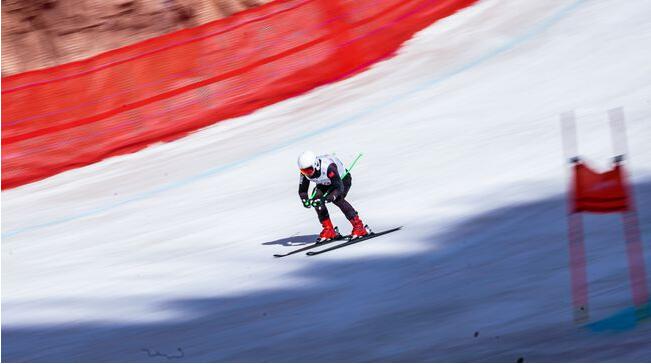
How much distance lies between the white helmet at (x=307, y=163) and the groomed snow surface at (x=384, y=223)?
0.89 meters

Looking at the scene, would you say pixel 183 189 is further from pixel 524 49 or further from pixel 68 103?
pixel 524 49

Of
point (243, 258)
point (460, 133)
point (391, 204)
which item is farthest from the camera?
point (460, 133)

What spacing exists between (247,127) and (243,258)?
599cm

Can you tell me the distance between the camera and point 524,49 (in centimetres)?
1692

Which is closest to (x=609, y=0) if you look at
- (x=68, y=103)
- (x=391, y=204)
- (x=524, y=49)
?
(x=524, y=49)

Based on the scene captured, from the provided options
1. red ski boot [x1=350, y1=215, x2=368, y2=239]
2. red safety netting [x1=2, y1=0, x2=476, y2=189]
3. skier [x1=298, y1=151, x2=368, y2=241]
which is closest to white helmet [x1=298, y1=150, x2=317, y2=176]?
skier [x1=298, y1=151, x2=368, y2=241]

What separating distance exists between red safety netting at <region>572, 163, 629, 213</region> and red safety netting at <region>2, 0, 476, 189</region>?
10419 millimetres

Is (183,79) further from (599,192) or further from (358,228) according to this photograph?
(599,192)

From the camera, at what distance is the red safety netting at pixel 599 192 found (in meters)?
7.63

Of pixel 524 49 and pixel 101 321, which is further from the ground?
pixel 524 49

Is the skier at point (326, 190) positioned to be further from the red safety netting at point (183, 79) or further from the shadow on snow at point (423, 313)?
the red safety netting at point (183, 79)

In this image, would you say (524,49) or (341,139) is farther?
(524,49)

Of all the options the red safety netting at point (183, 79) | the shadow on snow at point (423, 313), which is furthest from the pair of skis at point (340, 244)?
the red safety netting at point (183, 79)

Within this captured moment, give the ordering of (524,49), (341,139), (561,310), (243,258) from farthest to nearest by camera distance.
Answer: (524,49) < (341,139) < (243,258) < (561,310)
